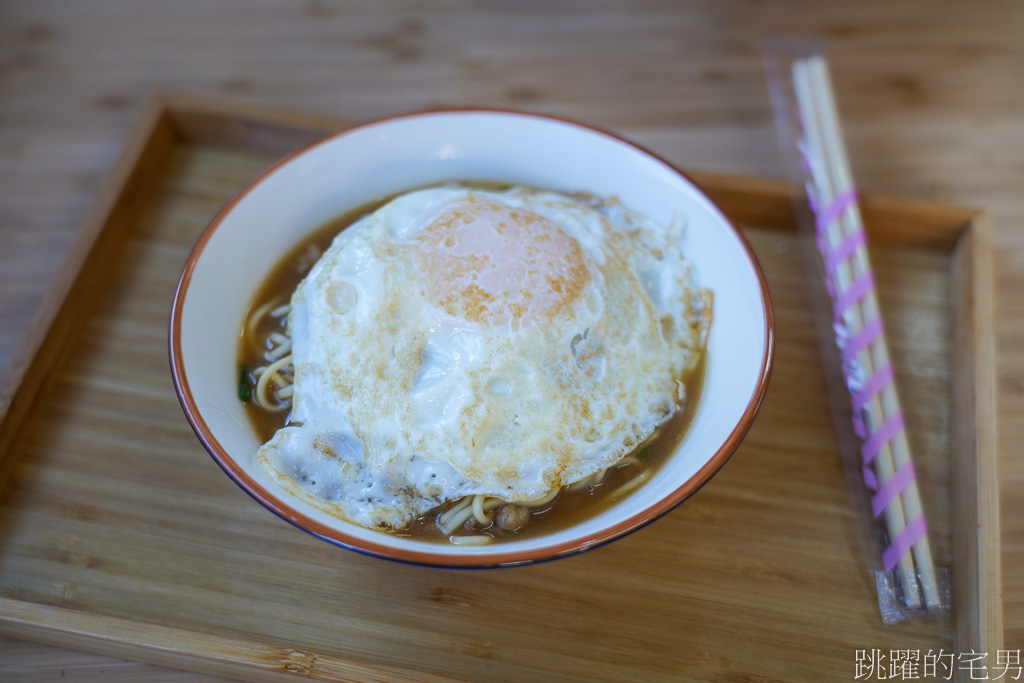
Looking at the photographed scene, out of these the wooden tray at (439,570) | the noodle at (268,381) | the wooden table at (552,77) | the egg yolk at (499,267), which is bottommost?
the wooden tray at (439,570)

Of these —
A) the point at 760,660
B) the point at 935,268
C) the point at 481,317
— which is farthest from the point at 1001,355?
the point at 481,317

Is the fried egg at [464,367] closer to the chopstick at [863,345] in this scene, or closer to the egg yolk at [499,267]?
the egg yolk at [499,267]

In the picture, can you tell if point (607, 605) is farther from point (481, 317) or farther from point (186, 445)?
point (186, 445)

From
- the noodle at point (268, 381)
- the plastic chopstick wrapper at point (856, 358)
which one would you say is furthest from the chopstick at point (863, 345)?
the noodle at point (268, 381)

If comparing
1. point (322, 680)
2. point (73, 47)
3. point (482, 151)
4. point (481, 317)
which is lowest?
point (322, 680)

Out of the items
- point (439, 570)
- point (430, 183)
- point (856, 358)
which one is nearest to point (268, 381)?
point (439, 570)
